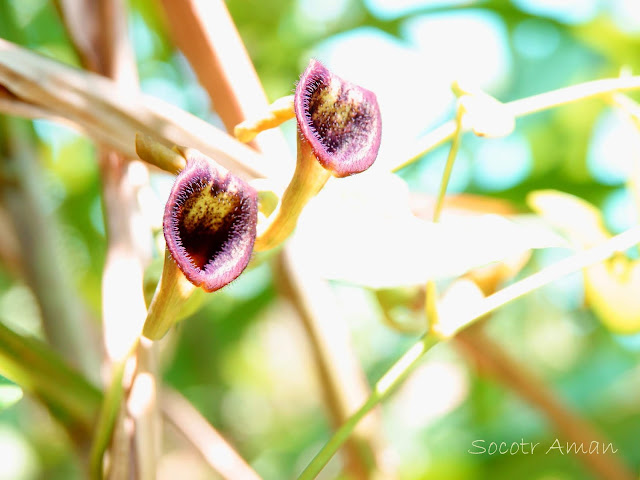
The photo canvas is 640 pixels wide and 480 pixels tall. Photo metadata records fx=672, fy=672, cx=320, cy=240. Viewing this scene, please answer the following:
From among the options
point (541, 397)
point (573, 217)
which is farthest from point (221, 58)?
point (541, 397)

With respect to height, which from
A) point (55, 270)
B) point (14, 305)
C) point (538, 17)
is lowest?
point (14, 305)

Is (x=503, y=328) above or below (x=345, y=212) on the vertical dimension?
below

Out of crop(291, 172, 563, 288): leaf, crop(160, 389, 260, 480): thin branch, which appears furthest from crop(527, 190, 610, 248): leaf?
crop(160, 389, 260, 480): thin branch

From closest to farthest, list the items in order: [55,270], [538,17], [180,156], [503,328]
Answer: [180,156]
[55,270]
[538,17]
[503,328]

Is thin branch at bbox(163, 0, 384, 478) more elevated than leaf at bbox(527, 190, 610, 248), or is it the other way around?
thin branch at bbox(163, 0, 384, 478)

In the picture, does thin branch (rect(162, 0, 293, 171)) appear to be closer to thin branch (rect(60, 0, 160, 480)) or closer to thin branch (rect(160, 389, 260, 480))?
thin branch (rect(60, 0, 160, 480))

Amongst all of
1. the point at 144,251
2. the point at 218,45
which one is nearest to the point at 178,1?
the point at 218,45

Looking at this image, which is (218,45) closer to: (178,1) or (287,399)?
(178,1)
